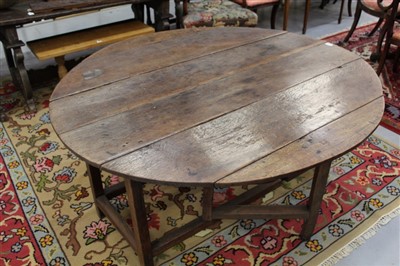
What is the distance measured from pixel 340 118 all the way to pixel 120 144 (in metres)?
0.74

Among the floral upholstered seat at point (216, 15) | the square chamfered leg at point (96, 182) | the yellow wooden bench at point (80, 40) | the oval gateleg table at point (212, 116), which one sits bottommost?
the square chamfered leg at point (96, 182)

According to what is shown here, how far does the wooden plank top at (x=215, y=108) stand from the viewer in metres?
1.11

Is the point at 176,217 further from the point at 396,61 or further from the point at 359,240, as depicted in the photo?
the point at 396,61

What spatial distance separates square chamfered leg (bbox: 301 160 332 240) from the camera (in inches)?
54.9

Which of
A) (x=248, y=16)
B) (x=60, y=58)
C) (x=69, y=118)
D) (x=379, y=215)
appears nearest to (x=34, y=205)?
(x=69, y=118)

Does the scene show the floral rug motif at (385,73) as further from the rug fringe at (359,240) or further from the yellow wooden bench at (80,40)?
the yellow wooden bench at (80,40)

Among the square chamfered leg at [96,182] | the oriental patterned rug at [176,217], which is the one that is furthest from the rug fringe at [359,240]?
the square chamfered leg at [96,182]

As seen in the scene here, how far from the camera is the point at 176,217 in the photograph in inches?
68.1

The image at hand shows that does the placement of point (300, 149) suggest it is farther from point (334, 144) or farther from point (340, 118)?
point (340, 118)

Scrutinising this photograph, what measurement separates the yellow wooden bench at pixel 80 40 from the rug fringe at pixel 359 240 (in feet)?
6.30

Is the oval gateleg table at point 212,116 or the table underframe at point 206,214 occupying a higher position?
the oval gateleg table at point 212,116

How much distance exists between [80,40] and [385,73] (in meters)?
2.29

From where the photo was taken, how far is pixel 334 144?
1.18 m

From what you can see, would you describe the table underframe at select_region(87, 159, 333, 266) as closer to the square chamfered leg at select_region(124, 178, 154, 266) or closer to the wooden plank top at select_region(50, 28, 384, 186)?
the square chamfered leg at select_region(124, 178, 154, 266)
